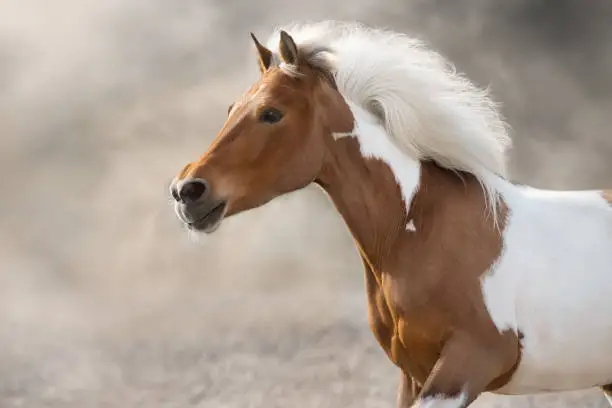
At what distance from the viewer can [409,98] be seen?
1.29m

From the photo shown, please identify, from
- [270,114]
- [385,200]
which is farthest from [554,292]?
[270,114]

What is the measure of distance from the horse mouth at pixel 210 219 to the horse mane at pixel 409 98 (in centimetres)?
28

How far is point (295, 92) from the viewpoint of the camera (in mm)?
1262

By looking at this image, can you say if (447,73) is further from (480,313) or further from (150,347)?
(150,347)

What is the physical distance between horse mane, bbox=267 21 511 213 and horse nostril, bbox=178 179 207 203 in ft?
0.88

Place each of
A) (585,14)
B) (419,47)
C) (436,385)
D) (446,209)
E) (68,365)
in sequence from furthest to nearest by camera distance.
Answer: (585,14)
(68,365)
(419,47)
(446,209)
(436,385)

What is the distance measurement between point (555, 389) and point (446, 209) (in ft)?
1.36

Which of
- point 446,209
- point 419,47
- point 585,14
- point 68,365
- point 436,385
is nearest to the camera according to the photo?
point 436,385

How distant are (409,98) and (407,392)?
59 centimetres

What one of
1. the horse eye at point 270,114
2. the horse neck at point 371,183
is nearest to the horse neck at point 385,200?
the horse neck at point 371,183

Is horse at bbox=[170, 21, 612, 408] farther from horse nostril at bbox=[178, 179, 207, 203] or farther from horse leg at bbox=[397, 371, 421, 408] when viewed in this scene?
horse leg at bbox=[397, 371, 421, 408]

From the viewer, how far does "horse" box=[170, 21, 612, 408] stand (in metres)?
1.23

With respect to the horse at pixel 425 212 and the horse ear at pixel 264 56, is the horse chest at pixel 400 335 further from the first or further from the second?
the horse ear at pixel 264 56

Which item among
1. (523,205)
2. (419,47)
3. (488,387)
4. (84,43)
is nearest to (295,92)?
(419,47)
